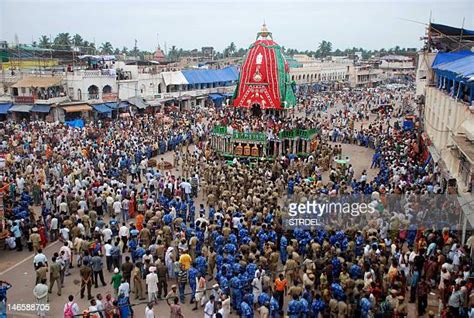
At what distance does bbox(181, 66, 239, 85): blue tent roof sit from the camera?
45253mm

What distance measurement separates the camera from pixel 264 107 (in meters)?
27.0

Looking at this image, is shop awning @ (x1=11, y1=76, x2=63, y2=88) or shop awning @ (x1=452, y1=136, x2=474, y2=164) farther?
shop awning @ (x1=11, y1=76, x2=63, y2=88)

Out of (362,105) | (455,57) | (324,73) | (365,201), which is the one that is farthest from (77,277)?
(324,73)

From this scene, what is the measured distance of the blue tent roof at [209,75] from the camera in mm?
45253

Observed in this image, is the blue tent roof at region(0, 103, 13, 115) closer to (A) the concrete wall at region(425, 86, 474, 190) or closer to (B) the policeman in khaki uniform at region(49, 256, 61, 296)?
(B) the policeman in khaki uniform at region(49, 256, 61, 296)

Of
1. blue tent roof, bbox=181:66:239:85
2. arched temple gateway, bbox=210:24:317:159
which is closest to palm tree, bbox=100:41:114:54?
blue tent roof, bbox=181:66:239:85

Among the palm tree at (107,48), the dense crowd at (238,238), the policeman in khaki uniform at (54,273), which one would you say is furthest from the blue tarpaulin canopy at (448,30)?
the palm tree at (107,48)

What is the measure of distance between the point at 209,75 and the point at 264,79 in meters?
22.5

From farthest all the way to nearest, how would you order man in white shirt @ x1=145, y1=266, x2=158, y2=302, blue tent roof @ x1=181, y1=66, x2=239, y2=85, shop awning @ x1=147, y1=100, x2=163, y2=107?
blue tent roof @ x1=181, y1=66, x2=239, y2=85, shop awning @ x1=147, y1=100, x2=163, y2=107, man in white shirt @ x1=145, y1=266, x2=158, y2=302

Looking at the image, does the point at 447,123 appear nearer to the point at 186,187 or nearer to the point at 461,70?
the point at 461,70

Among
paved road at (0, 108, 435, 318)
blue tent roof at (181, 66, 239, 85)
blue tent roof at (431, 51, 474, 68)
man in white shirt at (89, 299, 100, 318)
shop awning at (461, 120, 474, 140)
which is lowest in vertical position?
paved road at (0, 108, 435, 318)

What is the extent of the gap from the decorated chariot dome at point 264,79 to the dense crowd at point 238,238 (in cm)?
541

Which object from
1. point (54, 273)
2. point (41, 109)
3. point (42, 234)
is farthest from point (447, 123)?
point (41, 109)

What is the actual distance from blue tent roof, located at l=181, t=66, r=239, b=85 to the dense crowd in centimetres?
2390
